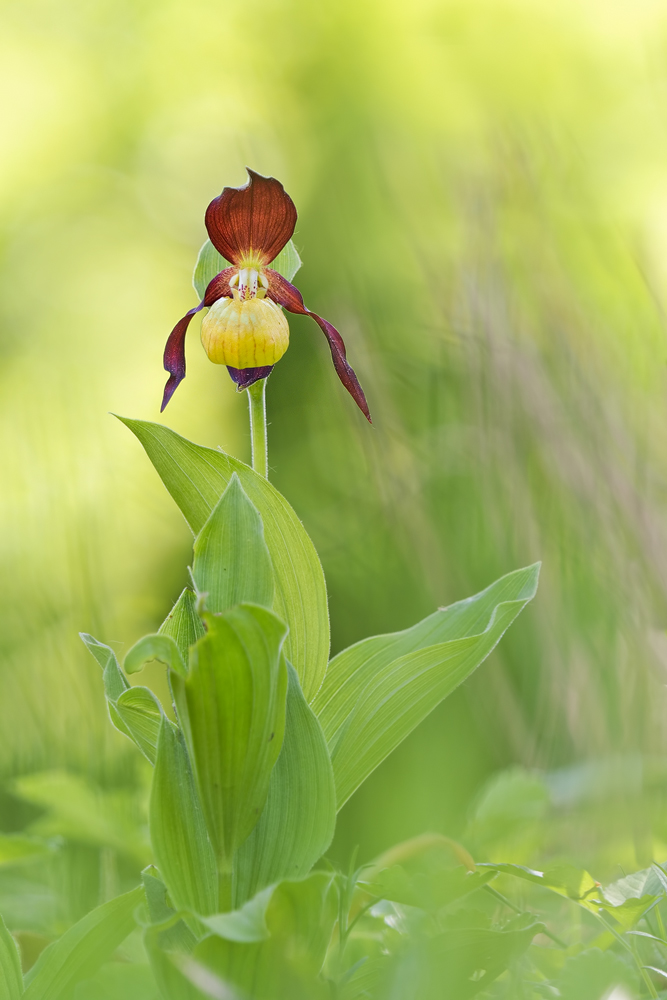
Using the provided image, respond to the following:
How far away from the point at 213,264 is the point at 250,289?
72 millimetres

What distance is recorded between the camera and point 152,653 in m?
0.29

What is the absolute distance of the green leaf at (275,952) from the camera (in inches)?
11.3

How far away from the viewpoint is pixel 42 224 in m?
1.93

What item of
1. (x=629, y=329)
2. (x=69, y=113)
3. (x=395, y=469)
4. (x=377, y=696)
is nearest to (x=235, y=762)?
(x=377, y=696)

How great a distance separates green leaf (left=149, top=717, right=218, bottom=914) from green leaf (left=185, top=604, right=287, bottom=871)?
0.05 feet

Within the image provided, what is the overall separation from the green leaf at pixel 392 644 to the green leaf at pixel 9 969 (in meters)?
0.18

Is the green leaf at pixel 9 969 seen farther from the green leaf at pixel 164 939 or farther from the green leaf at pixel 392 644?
the green leaf at pixel 392 644

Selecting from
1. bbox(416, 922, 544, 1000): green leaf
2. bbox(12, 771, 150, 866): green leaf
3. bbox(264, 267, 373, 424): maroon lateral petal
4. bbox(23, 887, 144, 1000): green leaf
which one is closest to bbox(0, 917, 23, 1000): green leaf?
bbox(23, 887, 144, 1000): green leaf

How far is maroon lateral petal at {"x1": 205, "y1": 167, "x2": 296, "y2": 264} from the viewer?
0.41 metres

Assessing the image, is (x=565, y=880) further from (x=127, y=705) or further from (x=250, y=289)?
(x=250, y=289)

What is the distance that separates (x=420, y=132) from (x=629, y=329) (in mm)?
1142

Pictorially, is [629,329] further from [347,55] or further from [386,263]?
[347,55]

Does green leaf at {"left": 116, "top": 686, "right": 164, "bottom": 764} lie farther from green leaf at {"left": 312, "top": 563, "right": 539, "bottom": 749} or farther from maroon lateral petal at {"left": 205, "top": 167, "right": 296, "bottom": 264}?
maroon lateral petal at {"left": 205, "top": 167, "right": 296, "bottom": 264}

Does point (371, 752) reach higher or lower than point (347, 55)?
lower
